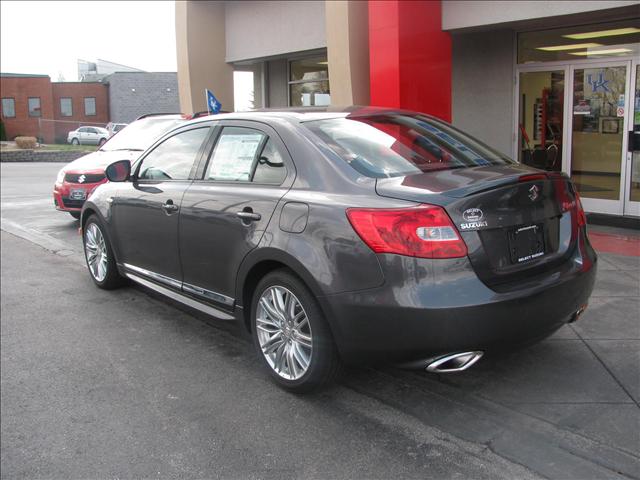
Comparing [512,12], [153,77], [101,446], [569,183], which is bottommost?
[101,446]

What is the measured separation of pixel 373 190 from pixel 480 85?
24.8 feet

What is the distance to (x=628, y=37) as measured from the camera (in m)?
8.62

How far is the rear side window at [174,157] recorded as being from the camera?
192 inches

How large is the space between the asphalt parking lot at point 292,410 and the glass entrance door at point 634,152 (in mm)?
3921

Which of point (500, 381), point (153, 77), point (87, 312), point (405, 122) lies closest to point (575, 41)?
point (405, 122)

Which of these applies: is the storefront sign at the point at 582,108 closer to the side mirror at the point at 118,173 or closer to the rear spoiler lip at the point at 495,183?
the rear spoiler lip at the point at 495,183

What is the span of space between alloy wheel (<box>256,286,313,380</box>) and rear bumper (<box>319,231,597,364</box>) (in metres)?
0.32

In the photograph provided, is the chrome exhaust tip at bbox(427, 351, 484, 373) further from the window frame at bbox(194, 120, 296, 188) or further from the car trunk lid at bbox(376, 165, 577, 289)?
the window frame at bbox(194, 120, 296, 188)

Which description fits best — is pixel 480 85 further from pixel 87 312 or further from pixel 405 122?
pixel 87 312

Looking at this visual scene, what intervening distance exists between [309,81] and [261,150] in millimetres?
10889

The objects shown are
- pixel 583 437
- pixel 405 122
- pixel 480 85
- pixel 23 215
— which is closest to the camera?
pixel 583 437

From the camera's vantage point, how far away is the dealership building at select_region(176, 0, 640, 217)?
8.77 metres

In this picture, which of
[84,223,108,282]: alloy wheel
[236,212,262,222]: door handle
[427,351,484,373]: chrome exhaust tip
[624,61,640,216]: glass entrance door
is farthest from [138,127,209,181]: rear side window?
[624,61,640,216]: glass entrance door

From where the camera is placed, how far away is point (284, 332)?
3.90 metres
